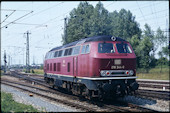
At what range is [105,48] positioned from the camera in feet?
43.7

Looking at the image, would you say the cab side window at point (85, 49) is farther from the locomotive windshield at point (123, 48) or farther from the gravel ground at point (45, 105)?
the gravel ground at point (45, 105)

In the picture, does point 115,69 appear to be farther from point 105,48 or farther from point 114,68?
point 105,48

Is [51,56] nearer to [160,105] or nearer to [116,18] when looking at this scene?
[160,105]

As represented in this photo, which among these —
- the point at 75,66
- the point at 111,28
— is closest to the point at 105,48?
the point at 75,66

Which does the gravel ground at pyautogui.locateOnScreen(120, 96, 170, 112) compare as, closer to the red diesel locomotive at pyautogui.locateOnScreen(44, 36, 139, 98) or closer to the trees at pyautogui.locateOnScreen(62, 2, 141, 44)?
the red diesel locomotive at pyautogui.locateOnScreen(44, 36, 139, 98)

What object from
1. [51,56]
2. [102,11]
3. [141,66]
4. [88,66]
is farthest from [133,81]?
[102,11]

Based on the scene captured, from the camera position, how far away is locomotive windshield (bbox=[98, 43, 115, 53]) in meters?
13.2

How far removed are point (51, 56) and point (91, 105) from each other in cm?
995

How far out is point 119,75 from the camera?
13.0 metres

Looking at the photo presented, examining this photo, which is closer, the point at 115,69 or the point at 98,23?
the point at 115,69

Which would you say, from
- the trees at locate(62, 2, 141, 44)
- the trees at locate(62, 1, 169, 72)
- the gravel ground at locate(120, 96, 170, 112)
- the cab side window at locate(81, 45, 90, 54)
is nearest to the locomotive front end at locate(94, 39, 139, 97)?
the cab side window at locate(81, 45, 90, 54)

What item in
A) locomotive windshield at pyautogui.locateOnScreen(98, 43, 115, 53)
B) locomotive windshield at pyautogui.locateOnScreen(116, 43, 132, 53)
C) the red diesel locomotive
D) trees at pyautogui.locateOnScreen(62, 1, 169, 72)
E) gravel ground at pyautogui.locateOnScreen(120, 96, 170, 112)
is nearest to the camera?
gravel ground at pyautogui.locateOnScreen(120, 96, 170, 112)

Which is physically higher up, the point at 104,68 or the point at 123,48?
the point at 123,48

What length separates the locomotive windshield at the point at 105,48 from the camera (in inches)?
519
